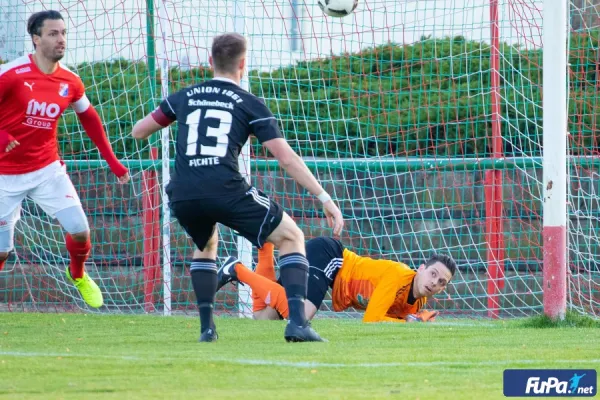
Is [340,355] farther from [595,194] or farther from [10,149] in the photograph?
[595,194]

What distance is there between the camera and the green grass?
4.51m

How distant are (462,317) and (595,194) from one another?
6.18 ft

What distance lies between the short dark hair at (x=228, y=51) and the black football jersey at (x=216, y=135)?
0.27ft

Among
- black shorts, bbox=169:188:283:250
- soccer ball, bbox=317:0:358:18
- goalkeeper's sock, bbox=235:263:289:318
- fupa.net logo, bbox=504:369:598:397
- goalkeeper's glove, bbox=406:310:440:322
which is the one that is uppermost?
soccer ball, bbox=317:0:358:18

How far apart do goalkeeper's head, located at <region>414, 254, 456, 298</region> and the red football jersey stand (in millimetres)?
2832

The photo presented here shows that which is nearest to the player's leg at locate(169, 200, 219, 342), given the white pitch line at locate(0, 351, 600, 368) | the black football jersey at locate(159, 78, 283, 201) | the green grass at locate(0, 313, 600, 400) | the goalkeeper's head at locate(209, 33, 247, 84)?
the green grass at locate(0, 313, 600, 400)

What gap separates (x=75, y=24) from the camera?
11531 mm

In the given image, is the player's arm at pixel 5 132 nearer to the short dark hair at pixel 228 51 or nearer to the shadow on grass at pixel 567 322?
the short dark hair at pixel 228 51

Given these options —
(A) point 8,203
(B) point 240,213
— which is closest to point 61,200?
(A) point 8,203

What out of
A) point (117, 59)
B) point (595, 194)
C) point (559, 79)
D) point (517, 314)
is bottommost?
point (517, 314)

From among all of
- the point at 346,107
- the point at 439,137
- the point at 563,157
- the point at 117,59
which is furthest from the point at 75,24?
the point at 563,157

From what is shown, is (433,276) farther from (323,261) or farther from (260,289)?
(260,289)

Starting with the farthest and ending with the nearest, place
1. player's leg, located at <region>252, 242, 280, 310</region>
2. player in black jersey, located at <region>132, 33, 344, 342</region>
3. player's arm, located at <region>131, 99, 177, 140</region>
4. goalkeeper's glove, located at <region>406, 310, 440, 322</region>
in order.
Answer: player's leg, located at <region>252, 242, 280, 310</region>
goalkeeper's glove, located at <region>406, 310, 440, 322</region>
player's arm, located at <region>131, 99, 177, 140</region>
player in black jersey, located at <region>132, 33, 344, 342</region>

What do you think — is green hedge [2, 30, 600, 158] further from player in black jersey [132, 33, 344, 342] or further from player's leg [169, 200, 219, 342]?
player in black jersey [132, 33, 344, 342]
